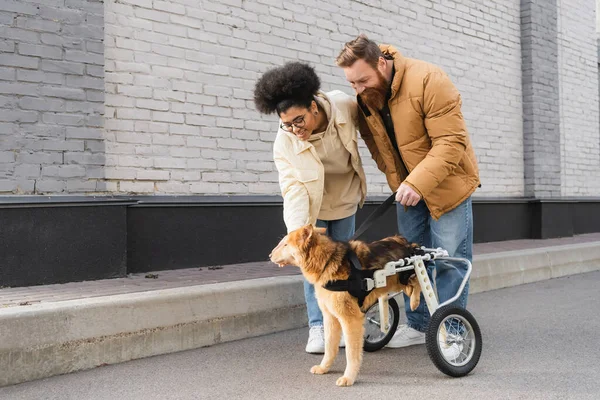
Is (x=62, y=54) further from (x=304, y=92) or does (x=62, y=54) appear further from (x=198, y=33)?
(x=304, y=92)

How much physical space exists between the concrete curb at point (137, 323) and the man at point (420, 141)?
60.4 inches

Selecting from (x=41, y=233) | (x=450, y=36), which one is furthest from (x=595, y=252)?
(x=41, y=233)

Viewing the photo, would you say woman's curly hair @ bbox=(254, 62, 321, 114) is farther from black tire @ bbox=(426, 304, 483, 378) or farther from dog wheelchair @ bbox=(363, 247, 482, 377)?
black tire @ bbox=(426, 304, 483, 378)

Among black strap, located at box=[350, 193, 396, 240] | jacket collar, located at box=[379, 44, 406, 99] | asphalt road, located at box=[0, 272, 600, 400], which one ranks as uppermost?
jacket collar, located at box=[379, 44, 406, 99]

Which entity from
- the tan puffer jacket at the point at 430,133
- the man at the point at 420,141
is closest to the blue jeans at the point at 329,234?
the man at the point at 420,141

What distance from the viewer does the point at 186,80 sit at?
22.7 ft

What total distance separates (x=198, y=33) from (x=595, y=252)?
695 cm

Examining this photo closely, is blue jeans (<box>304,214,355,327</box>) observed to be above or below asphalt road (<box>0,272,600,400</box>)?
above

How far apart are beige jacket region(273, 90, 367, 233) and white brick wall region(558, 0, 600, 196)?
31.7 ft

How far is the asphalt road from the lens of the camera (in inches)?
140

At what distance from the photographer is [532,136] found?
38.6 feet

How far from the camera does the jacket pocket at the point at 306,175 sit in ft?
13.1

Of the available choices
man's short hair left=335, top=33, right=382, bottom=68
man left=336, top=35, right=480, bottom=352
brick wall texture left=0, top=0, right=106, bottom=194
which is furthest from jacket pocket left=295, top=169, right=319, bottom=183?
brick wall texture left=0, top=0, right=106, bottom=194

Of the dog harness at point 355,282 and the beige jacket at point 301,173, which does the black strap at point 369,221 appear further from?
the beige jacket at point 301,173
